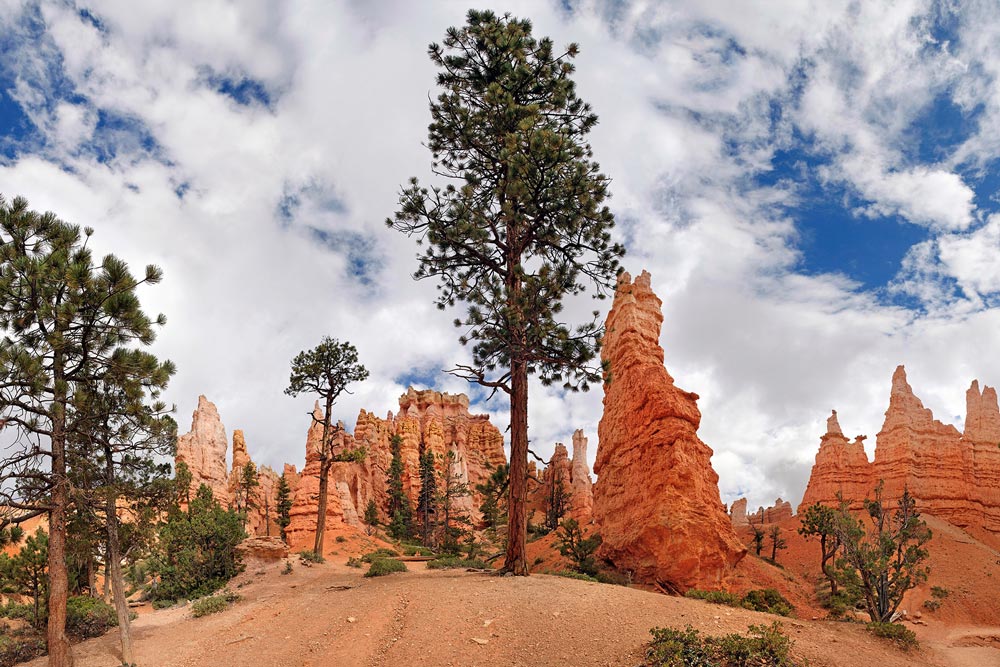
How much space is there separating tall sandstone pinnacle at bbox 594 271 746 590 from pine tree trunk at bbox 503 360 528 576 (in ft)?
27.3

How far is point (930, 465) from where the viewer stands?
59438 millimetres

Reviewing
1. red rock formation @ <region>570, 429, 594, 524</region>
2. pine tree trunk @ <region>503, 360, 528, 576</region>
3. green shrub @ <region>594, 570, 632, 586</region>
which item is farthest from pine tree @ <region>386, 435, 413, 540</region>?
pine tree trunk @ <region>503, 360, 528, 576</region>

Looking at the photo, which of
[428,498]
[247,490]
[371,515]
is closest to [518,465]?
[371,515]

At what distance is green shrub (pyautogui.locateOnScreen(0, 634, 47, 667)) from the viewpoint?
627 inches

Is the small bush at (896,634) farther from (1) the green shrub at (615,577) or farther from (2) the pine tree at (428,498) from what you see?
(2) the pine tree at (428,498)

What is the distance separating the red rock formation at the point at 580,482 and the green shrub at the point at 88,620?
5290 centimetres

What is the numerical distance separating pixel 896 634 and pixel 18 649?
2298cm

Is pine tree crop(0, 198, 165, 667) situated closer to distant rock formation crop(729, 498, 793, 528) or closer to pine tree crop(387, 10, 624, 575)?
pine tree crop(387, 10, 624, 575)

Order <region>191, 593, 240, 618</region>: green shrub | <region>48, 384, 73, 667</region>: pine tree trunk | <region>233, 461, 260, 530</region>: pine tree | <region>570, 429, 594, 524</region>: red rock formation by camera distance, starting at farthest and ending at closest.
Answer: <region>570, 429, 594, 524</region>: red rock formation, <region>233, 461, 260, 530</region>: pine tree, <region>191, 593, 240, 618</region>: green shrub, <region>48, 384, 73, 667</region>: pine tree trunk

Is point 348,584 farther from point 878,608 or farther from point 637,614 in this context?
point 878,608

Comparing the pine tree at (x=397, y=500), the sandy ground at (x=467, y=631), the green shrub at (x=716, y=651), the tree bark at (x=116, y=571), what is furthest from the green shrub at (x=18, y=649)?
the pine tree at (x=397, y=500)

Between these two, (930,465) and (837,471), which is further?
(837,471)

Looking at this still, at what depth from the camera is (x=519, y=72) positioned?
65.0 feet

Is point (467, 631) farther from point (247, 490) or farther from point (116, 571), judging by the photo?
point (247, 490)
